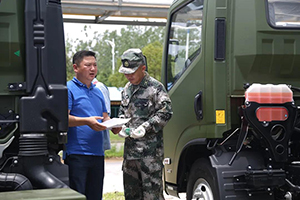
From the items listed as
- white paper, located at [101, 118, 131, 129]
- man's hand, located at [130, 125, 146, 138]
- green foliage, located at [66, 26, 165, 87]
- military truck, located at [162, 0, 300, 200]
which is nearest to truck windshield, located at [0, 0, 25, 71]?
white paper, located at [101, 118, 131, 129]

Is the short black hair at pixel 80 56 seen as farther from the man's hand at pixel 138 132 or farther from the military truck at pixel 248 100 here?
the military truck at pixel 248 100

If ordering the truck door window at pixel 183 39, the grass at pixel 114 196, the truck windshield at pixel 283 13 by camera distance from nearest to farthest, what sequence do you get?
1. the truck windshield at pixel 283 13
2. the truck door window at pixel 183 39
3. the grass at pixel 114 196

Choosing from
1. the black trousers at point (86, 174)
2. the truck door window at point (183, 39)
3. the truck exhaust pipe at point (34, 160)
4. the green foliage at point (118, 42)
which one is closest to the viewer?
the truck exhaust pipe at point (34, 160)

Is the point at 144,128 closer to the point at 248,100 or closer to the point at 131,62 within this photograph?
the point at 131,62

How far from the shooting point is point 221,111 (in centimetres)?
559

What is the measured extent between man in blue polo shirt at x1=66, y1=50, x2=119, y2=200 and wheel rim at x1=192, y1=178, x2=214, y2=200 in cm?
111

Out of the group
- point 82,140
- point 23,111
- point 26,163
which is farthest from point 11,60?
point 82,140

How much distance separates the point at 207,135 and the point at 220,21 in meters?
1.19

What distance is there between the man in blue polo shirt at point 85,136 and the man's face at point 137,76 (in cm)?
38

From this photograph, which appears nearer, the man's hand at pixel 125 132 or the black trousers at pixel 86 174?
the black trousers at pixel 86 174

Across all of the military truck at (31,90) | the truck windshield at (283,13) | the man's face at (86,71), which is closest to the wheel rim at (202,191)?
the man's face at (86,71)

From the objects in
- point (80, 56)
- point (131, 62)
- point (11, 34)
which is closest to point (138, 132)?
point (131, 62)

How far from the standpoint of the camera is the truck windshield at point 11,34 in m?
3.67

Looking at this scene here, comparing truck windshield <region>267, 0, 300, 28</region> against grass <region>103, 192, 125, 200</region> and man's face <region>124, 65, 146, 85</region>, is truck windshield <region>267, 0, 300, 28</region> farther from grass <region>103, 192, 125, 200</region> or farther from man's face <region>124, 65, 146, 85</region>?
grass <region>103, 192, 125, 200</region>
